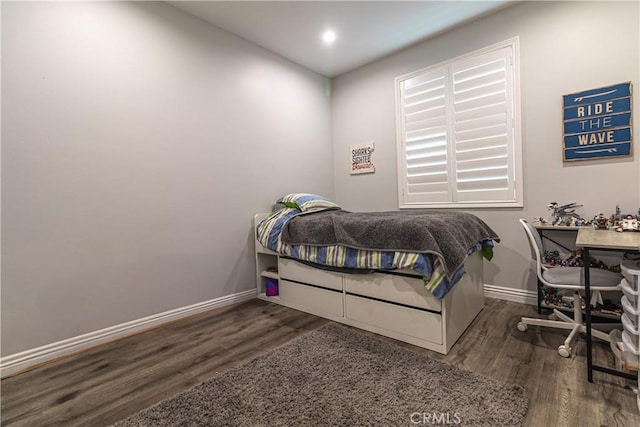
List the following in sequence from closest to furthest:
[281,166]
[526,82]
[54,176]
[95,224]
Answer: [54,176] < [95,224] < [526,82] < [281,166]

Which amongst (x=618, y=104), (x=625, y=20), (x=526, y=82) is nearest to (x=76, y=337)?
(x=526, y=82)

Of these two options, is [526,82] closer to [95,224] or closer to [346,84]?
[346,84]

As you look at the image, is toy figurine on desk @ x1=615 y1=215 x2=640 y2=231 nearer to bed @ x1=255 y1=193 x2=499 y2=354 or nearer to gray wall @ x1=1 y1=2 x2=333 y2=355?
bed @ x1=255 y1=193 x2=499 y2=354

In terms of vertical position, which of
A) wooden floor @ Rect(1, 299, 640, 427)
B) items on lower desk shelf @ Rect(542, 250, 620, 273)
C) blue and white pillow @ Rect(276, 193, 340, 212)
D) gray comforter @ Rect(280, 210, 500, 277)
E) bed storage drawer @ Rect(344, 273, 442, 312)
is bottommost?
wooden floor @ Rect(1, 299, 640, 427)

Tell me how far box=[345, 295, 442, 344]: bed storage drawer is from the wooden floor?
0.47 feet

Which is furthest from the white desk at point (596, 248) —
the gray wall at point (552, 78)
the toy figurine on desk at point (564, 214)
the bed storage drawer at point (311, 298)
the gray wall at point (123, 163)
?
the gray wall at point (123, 163)

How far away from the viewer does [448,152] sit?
2.84 m

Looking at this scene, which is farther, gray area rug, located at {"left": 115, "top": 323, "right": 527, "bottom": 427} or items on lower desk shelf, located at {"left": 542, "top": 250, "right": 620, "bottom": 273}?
items on lower desk shelf, located at {"left": 542, "top": 250, "right": 620, "bottom": 273}

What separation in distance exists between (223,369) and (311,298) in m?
0.93

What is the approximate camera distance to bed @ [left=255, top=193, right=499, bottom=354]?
1702 mm

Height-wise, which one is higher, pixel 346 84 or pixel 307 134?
pixel 346 84

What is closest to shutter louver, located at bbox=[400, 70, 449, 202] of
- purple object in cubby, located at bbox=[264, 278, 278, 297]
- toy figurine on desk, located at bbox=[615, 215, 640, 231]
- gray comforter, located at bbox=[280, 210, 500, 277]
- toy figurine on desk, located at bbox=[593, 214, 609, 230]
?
gray comforter, located at bbox=[280, 210, 500, 277]

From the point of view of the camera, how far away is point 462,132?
274 cm

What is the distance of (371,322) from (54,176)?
2.28 m
